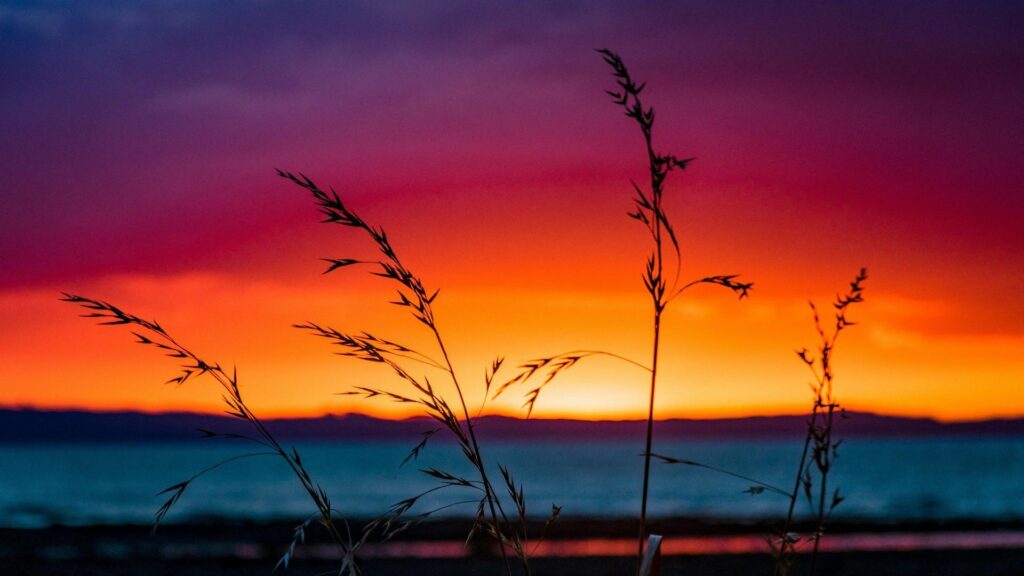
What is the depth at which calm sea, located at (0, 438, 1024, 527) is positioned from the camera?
46.5m

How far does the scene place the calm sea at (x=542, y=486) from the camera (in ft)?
152

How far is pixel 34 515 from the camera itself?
47.3 metres

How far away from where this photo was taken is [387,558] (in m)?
21.7

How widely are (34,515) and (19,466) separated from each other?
46920 millimetres

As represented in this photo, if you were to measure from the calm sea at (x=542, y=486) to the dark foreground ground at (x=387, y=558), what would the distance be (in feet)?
26.3

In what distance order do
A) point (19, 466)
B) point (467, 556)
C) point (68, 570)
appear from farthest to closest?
point (19, 466), point (467, 556), point (68, 570)

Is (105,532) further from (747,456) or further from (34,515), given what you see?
(747,456)

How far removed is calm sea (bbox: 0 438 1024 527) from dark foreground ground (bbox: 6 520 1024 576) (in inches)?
316

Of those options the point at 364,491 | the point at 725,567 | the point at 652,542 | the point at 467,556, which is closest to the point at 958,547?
the point at 725,567

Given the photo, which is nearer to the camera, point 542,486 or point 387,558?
point 387,558

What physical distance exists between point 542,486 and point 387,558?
44.8 m

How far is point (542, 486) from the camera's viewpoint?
216ft

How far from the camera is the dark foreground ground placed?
1941 centimetres

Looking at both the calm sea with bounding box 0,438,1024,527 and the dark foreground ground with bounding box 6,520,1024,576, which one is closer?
the dark foreground ground with bounding box 6,520,1024,576
